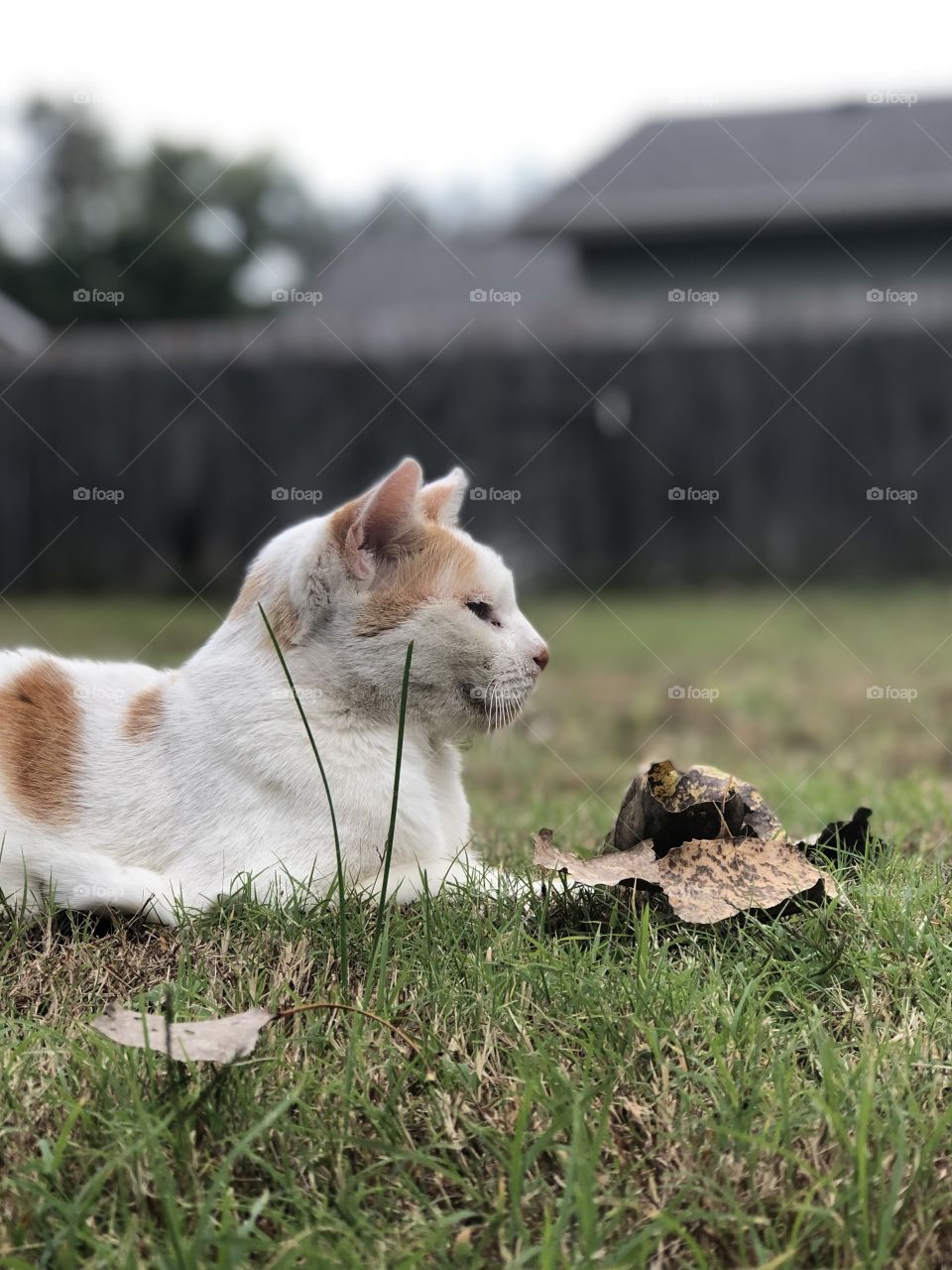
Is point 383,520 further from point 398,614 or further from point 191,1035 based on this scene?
point 191,1035

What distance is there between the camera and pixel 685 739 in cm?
481

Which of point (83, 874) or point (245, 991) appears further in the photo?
point (83, 874)

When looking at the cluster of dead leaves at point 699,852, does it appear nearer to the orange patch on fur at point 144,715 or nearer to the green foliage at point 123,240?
the orange patch on fur at point 144,715

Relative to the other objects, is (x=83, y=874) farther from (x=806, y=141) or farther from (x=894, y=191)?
(x=806, y=141)

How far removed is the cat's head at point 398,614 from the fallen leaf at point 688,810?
272 millimetres

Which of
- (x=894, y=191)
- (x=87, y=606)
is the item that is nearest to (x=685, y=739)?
(x=87, y=606)

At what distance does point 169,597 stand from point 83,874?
695 centimetres

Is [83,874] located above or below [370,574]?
below

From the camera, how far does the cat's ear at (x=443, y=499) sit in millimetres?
2197

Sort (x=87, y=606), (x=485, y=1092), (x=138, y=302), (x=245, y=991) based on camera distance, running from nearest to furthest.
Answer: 1. (x=485, y=1092)
2. (x=245, y=991)
3. (x=87, y=606)
4. (x=138, y=302)

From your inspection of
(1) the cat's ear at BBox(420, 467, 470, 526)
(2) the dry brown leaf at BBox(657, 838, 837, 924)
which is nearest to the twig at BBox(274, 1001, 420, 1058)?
(2) the dry brown leaf at BBox(657, 838, 837, 924)

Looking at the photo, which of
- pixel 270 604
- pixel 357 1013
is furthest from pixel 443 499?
pixel 357 1013

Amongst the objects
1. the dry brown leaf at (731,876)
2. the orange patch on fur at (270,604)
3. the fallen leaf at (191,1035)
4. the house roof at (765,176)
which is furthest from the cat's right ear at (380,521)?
the house roof at (765,176)

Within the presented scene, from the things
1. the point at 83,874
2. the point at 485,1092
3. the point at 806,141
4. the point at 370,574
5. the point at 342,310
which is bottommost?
the point at 485,1092
